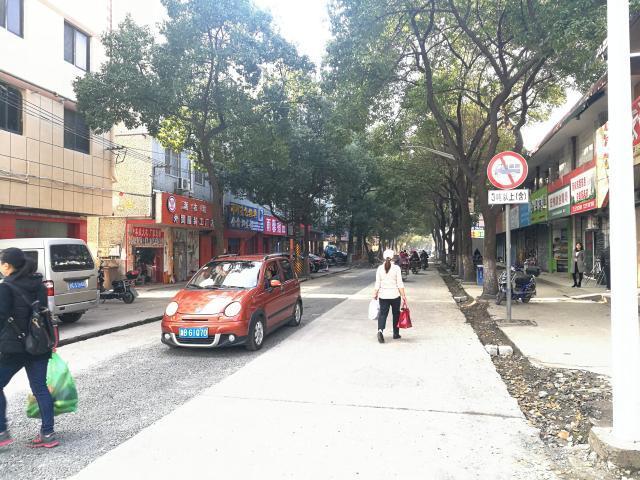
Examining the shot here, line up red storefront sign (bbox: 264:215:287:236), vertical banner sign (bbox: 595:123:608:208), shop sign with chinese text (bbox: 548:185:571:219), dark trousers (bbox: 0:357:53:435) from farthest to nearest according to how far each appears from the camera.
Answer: red storefront sign (bbox: 264:215:287:236), shop sign with chinese text (bbox: 548:185:571:219), vertical banner sign (bbox: 595:123:608:208), dark trousers (bbox: 0:357:53:435)

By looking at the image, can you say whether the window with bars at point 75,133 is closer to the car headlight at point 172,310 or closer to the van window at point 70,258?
the van window at point 70,258

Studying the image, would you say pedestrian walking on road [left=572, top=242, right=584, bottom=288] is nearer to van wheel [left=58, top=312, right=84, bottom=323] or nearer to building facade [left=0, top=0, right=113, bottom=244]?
van wheel [left=58, top=312, right=84, bottom=323]

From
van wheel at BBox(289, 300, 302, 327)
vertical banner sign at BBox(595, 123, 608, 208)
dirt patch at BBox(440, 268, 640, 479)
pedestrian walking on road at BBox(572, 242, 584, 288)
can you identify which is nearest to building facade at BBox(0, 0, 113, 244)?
van wheel at BBox(289, 300, 302, 327)

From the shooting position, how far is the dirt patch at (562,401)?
410 centimetres

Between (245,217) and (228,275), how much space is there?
23.7 metres

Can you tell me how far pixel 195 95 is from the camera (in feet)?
51.7

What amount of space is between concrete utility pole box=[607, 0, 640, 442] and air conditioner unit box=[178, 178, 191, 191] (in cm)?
2296

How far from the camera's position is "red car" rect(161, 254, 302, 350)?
7.33m

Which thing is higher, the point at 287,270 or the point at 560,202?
the point at 560,202

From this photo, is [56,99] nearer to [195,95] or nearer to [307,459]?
[195,95]

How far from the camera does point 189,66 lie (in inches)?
562

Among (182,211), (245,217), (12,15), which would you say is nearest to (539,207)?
(245,217)

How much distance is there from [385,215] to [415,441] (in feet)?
132

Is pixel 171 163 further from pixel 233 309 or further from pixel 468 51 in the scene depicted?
pixel 233 309
